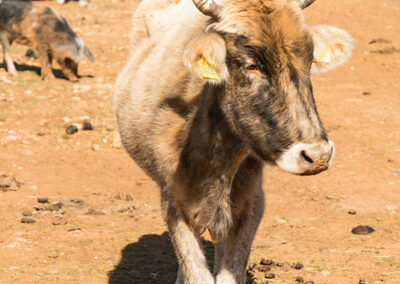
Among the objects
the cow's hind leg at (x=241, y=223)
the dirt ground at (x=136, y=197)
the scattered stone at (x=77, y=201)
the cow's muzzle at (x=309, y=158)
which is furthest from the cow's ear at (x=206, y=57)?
the scattered stone at (x=77, y=201)

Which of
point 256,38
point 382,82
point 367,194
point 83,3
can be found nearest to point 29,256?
point 256,38

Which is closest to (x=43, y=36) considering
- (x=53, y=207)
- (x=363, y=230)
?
(x=53, y=207)

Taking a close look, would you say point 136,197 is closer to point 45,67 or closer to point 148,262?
point 148,262

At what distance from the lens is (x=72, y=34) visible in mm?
13672

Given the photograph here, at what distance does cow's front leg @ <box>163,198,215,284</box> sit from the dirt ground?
1212 mm

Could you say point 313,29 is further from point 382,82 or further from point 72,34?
point 72,34

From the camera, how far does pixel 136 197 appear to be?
24.7 ft

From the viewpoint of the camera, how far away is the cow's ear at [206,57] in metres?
3.59

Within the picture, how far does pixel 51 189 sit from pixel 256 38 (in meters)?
4.64

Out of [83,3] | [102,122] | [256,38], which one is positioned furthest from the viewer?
[83,3]

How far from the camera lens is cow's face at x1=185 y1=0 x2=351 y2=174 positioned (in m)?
3.54

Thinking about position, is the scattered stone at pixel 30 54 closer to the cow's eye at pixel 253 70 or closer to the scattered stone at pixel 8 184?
the scattered stone at pixel 8 184

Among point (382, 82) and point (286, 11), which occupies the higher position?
point (286, 11)

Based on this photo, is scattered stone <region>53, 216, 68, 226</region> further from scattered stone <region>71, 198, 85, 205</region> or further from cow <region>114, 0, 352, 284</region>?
cow <region>114, 0, 352, 284</region>
